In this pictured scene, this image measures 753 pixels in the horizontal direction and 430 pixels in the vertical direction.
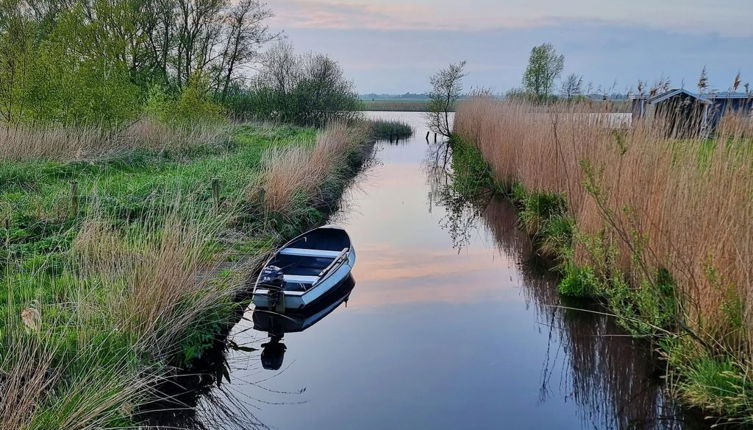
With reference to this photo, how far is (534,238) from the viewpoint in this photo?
9.66 metres

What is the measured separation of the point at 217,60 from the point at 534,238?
20099 mm

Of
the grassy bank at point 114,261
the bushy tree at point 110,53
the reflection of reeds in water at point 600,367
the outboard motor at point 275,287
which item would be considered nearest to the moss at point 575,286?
the reflection of reeds in water at point 600,367

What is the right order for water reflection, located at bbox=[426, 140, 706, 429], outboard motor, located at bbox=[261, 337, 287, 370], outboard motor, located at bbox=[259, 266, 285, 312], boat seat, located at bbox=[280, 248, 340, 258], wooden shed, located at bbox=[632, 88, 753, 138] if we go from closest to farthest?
water reflection, located at bbox=[426, 140, 706, 429]
wooden shed, located at bbox=[632, 88, 753, 138]
outboard motor, located at bbox=[261, 337, 287, 370]
outboard motor, located at bbox=[259, 266, 285, 312]
boat seat, located at bbox=[280, 248, 340, 258]

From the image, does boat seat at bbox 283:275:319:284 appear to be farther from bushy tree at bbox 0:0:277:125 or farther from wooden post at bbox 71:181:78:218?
bushy tree at bbox 0:0:277:125

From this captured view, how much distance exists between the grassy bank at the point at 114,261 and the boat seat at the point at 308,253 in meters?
0.38

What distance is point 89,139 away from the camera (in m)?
12.1

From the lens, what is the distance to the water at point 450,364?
15.7 feet

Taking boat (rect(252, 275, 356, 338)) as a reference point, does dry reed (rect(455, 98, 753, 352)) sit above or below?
above

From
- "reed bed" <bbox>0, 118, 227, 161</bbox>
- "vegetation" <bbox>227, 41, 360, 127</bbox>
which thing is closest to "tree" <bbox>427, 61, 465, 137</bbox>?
"vegetation" <bbox>227, 41, 360, 127</bbox>

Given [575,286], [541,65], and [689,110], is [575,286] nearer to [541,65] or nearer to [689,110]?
[689,110]

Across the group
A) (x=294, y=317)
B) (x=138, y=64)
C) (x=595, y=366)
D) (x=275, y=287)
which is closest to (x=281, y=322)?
(x=294, y=317)

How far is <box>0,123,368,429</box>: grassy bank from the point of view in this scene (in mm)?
3668

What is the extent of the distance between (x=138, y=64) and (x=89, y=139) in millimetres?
12221

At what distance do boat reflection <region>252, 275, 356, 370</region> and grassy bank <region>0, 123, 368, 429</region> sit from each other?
353 millimetres
